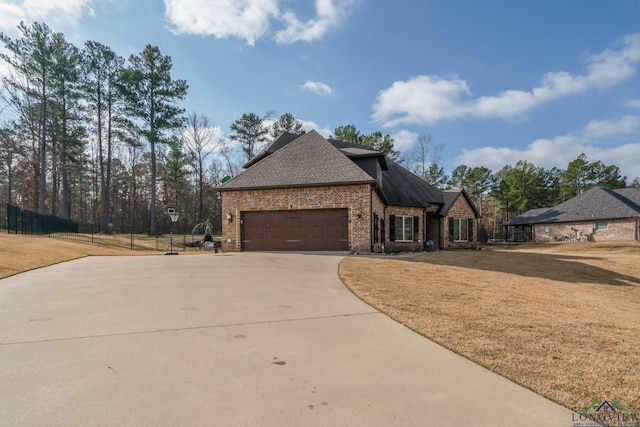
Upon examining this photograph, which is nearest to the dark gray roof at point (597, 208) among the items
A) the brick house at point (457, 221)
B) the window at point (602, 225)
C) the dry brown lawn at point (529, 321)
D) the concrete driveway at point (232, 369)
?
the window at point (602, 225)

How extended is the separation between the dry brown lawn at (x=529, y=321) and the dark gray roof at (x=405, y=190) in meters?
8.59

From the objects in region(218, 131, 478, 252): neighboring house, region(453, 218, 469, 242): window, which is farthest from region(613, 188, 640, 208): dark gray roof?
region(218, 131, 478, 252): neighboring house

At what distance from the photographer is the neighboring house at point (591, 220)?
92.2 ft

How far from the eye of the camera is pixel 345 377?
2.94 metres

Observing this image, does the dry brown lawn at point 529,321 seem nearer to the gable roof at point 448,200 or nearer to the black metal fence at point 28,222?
the gable roof at point 448,200

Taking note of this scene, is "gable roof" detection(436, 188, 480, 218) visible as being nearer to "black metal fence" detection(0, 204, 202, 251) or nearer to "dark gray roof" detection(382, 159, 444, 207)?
"dark gray roof" detection(382, 159, 444, 207)

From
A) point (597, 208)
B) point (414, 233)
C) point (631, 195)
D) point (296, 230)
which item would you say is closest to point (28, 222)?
point (296, 230)

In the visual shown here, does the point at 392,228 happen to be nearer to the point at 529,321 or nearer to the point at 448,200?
the point at 448,200

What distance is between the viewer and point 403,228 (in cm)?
1892

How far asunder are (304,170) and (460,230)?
1297 cm

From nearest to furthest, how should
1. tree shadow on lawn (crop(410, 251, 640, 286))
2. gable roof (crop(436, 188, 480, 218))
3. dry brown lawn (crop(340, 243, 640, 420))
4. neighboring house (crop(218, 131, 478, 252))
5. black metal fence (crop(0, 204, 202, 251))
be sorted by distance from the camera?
dry brown lawn (crop(340, 243, 640, 420)) < tree shadow on lawn (crop(410, 251, 640, 286)) < neighboring house (crop(218, 131, 478, 252)) < black metal fence (crop(0, 204, 202, 251)) < gable roof (crop(436, 188, 480, 218))

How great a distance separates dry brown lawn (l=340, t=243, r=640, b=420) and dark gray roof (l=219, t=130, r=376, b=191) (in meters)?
5.41

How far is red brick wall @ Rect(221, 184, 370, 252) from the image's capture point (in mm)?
14656

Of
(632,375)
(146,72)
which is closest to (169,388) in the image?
(632,375)
